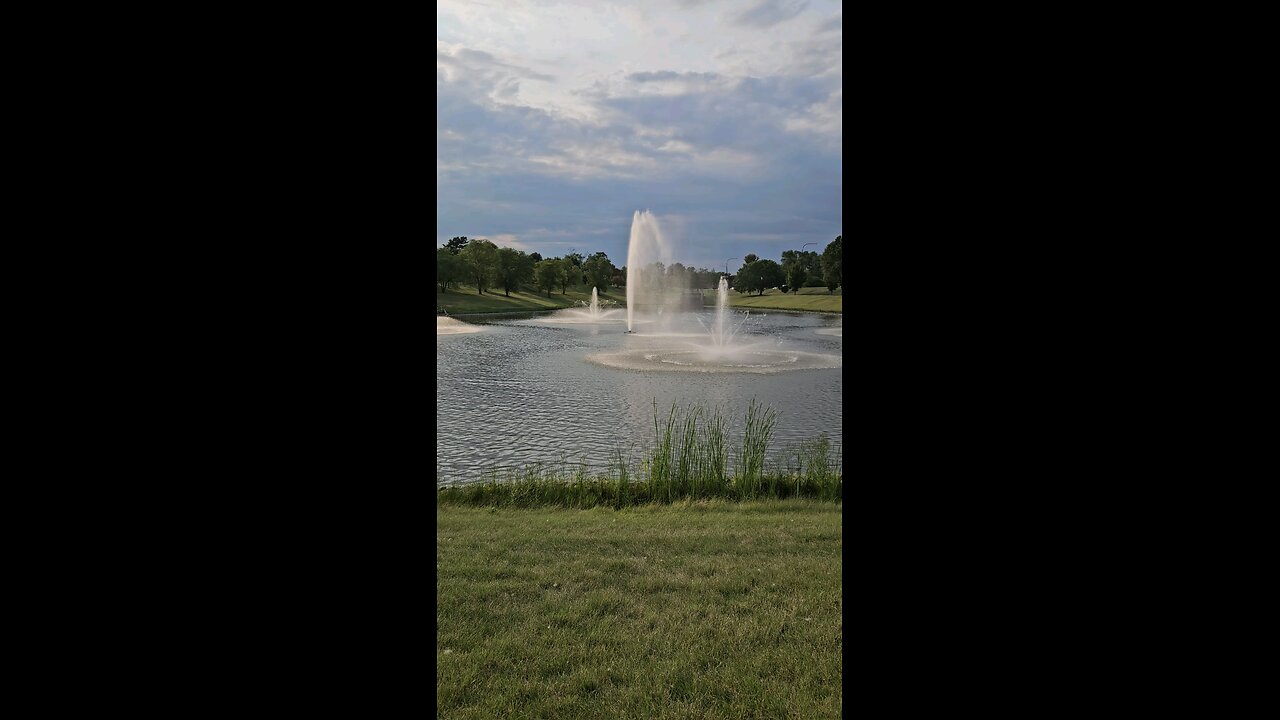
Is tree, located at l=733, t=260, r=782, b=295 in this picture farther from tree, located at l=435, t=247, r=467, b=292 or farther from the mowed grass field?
the mowed grass field

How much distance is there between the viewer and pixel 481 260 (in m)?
36.9

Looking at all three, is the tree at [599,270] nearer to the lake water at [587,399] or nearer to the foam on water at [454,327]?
the foam on water at [454,327]

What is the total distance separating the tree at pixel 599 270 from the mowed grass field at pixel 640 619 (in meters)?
34.1

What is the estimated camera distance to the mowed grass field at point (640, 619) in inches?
102

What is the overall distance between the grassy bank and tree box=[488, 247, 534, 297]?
857 mm

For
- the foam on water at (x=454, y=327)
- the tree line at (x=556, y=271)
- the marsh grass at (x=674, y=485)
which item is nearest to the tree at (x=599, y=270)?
the tree line at (x=556, y=271)

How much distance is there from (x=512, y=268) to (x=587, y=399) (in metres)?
29.0

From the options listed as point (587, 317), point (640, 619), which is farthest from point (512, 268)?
point (640, 619)
